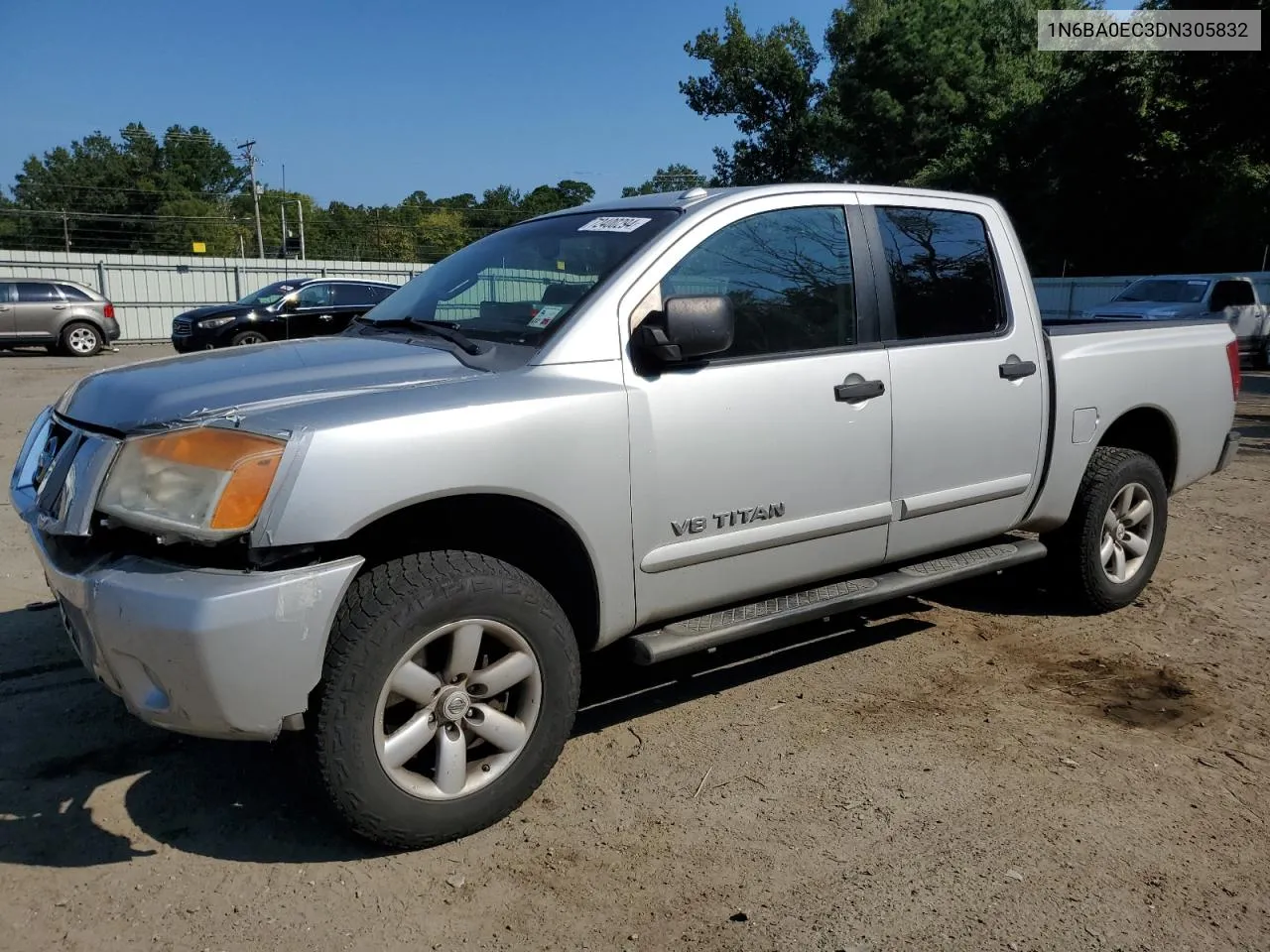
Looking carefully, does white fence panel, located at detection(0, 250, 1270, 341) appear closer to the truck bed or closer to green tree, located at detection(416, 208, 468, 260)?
green tree, located at detection(416, 208, 468, 260)

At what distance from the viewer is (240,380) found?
112 inches

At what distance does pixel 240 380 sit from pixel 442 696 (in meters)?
1.05

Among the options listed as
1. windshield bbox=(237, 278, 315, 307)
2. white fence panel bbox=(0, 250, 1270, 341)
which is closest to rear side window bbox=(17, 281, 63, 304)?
windshield bbox=(237, 278, 315, 307)

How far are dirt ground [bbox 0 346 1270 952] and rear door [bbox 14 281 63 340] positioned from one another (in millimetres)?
17883

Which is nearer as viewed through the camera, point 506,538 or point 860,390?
point 506,538

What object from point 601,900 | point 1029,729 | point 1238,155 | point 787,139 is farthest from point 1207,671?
point 787,139

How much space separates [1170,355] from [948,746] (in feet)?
8.27

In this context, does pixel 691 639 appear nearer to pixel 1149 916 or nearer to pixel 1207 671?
pixel 1149 916

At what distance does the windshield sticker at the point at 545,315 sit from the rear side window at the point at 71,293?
2008cm

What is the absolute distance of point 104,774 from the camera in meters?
3.22

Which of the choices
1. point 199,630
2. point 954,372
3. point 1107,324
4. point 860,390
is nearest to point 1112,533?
point 1107,324

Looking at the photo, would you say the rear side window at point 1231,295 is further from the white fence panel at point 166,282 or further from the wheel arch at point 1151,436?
the wheel arch at point 1151,436

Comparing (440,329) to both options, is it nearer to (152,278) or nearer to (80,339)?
(80,339)

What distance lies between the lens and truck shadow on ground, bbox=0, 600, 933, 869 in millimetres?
2838
